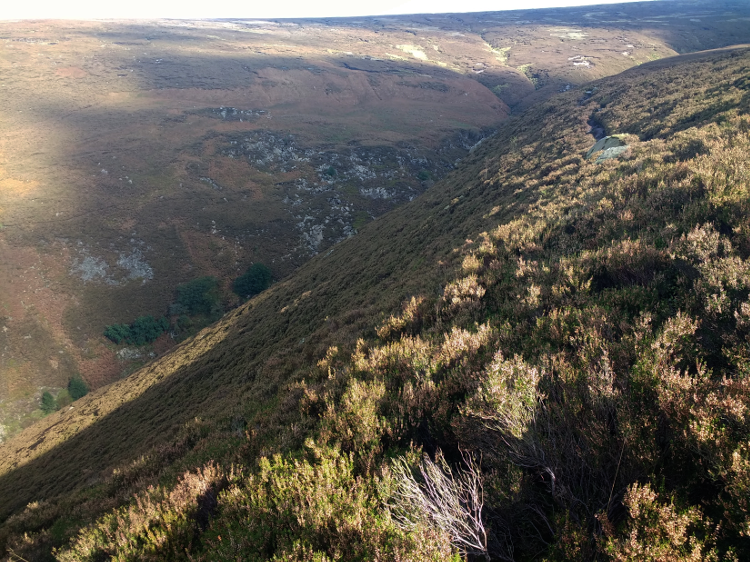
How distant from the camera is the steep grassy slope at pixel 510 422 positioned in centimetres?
253

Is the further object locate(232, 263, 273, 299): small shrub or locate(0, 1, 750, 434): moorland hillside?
locate(232, 263, 273, 299): small shrub

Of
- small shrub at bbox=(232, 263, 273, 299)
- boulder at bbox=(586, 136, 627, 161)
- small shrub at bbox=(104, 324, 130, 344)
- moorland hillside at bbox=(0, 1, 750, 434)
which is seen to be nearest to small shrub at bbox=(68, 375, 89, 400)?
moorland hillside at bbox=(0, 1, 750, 434)

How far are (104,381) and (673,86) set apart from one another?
52152mm

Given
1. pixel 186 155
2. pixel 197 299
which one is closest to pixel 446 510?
pixel 197 299

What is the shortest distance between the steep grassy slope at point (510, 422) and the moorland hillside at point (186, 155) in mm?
22929

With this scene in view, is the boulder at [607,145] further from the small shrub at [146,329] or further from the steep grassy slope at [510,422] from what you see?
the small shrub at [146,329]

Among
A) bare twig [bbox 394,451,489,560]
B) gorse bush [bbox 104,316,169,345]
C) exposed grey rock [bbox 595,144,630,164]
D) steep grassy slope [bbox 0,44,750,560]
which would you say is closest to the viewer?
steep grassy slope [bbox 0,44,750,560]

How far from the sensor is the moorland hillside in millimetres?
29391

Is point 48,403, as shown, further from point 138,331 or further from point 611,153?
point 611,153

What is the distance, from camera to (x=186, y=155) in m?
46.5

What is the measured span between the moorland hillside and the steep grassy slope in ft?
75.2

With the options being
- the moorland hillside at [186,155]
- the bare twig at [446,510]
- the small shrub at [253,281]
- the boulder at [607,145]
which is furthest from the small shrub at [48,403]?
the boulder at [607,145]

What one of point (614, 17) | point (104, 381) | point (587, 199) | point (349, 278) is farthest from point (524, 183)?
point (614, 17)

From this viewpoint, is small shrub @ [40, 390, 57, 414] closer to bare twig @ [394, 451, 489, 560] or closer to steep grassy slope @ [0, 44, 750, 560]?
steep grassy slope @ [0, 44, 750, 560]
